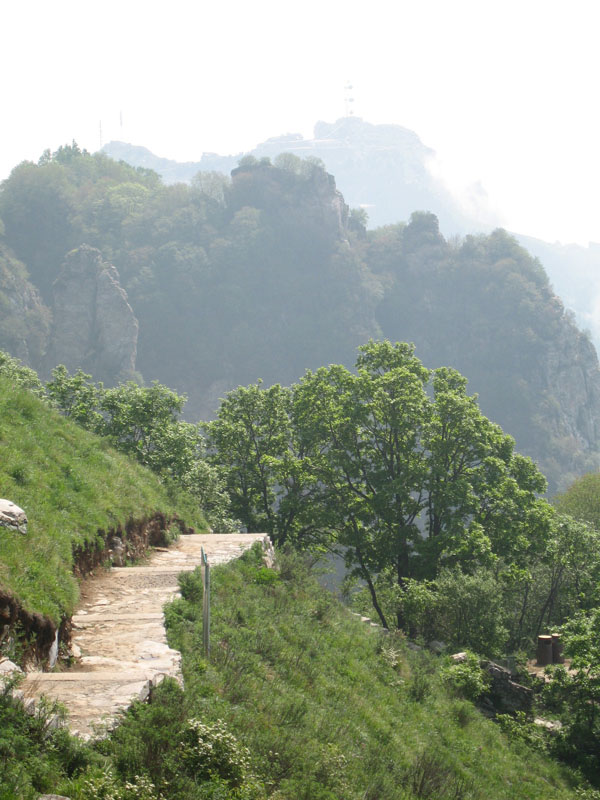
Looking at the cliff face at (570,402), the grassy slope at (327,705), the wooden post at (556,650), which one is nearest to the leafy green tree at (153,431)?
the grassy slope at (327,705)

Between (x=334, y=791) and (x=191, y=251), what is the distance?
146484 millimetres

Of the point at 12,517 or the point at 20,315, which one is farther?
the point at 20,315

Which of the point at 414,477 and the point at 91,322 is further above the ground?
the point at 91,322

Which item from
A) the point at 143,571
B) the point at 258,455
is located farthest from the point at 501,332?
the point at 143,571

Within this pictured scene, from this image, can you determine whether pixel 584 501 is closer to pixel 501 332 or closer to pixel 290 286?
pixel 501 332

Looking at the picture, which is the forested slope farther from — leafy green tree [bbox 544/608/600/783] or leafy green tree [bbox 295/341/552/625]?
leafy green tree [bbox 544/608/600/783]

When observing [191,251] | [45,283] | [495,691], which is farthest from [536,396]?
[495,691]

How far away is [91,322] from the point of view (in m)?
125

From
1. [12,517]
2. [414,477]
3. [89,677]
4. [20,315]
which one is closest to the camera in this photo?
[89,677]

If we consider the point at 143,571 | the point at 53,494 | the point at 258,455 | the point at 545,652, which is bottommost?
the point at 545,652

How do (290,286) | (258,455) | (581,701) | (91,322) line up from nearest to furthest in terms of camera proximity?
(581,701) < (258,455) < (91,322) < (290,286)

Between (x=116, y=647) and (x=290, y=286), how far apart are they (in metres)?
145

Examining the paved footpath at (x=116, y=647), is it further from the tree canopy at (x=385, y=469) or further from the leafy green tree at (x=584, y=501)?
the leafy green tree at (x=584, y=501)

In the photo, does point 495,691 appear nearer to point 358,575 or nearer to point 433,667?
point 433,667
